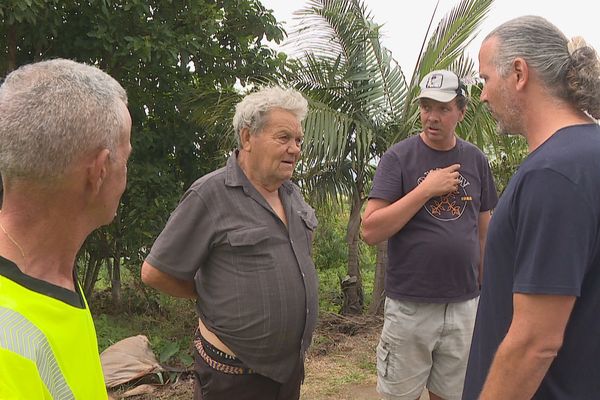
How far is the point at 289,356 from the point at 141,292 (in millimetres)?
4351

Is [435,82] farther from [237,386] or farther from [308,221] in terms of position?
[237,386]

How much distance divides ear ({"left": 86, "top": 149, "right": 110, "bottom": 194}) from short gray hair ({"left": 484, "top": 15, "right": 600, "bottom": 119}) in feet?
3.82

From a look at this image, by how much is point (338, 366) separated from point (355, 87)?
303 cm

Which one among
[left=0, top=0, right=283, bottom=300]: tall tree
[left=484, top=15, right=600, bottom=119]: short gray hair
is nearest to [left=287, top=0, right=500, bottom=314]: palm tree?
[left=0, top=0, right=283, bottom=300]: tall tree

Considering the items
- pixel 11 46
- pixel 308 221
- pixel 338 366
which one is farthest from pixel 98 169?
pixel 11 46

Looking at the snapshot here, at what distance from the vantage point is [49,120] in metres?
1.06

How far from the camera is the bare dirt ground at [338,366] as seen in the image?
14.1 feet

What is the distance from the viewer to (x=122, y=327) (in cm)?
578

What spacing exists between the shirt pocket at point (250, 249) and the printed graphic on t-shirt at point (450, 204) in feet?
2.92

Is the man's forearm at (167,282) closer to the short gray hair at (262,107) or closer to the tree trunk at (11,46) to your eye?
the short gray hair at (262,107)

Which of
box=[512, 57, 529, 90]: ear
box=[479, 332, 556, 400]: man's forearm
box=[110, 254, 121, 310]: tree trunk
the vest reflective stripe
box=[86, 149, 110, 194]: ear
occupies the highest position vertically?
box=[512, 57, 529, 90]: ear

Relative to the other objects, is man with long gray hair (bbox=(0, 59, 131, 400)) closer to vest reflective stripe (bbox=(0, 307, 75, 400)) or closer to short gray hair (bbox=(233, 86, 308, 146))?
vest reflective stripe (bbox=(0, 307, 75, 400))

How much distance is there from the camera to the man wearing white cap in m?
2.81

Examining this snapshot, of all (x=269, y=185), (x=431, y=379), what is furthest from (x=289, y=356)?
(x=431, y=379)
